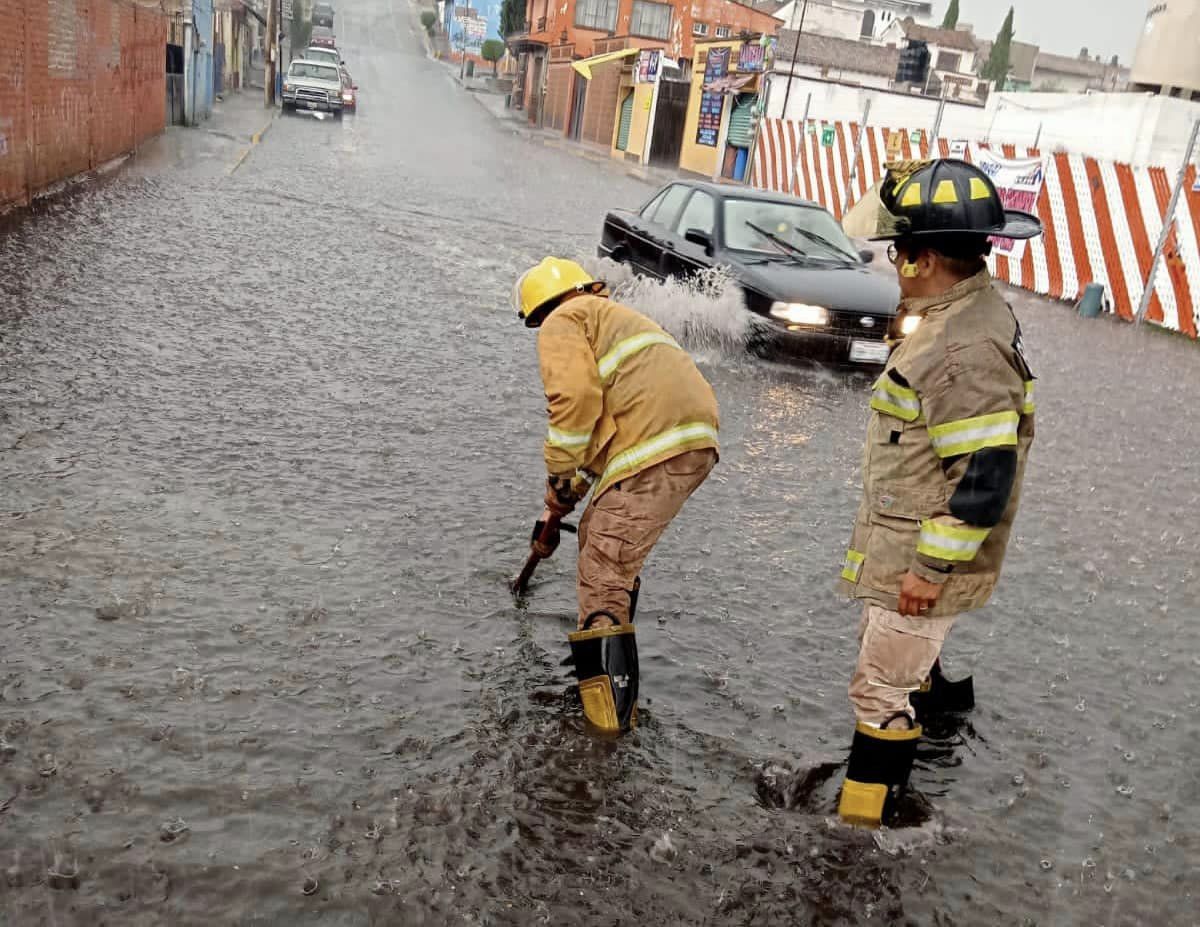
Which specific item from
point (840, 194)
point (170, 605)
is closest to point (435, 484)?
point (170, 605)

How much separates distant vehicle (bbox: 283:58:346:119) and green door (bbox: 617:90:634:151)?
478 inches

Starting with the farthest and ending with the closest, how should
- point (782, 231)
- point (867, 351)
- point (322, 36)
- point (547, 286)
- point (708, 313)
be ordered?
point (322, 36)
point (782, 231)
point (708, 313)
point (867, 351)
point (547, 286)

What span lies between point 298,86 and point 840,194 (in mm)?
21637

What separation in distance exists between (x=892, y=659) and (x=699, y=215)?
761cm

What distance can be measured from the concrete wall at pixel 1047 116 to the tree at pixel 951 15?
64.3 metres

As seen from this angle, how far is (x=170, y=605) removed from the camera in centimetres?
404

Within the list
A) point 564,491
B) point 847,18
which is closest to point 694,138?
point 564,491

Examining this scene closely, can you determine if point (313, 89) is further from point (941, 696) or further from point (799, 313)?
point (941, 696)

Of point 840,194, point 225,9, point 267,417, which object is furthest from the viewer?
point 225,9

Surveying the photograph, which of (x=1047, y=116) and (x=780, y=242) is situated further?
(x=1047, y=116)

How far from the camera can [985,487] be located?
271cm

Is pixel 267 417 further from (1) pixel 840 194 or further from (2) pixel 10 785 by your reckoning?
(1) pixel 840 194

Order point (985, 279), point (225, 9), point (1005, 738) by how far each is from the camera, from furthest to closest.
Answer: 1. point (225, 9)
2. point (1005, 738)
3. point (985, 279)

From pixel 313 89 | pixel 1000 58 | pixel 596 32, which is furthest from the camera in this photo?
pixel 1000 58
